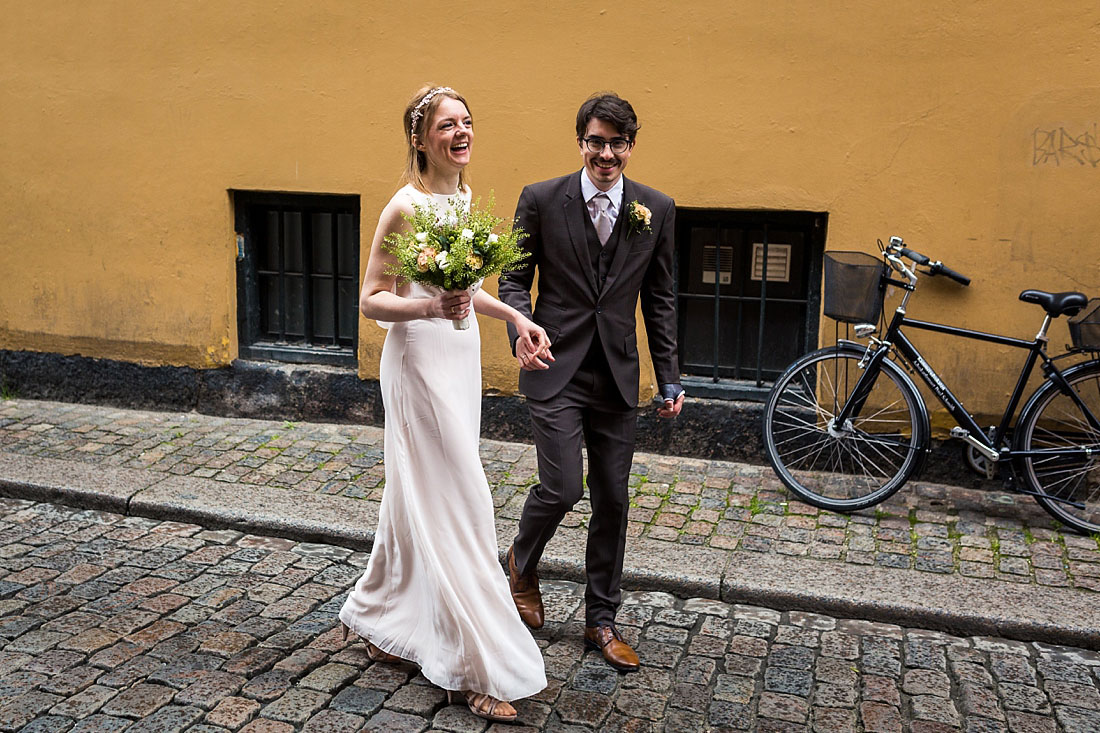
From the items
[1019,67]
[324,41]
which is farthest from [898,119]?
[324,41]

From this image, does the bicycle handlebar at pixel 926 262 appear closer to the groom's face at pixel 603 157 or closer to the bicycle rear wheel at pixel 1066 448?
the bicycle rear wheel at pixel 1066 448

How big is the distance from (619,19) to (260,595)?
3.90 metres

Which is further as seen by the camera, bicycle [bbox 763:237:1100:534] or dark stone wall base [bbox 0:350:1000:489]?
dark stone wall base [bbox 0:350:1000:489]

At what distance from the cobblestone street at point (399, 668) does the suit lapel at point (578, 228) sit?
57.8 inches

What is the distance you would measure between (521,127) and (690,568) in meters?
3.13

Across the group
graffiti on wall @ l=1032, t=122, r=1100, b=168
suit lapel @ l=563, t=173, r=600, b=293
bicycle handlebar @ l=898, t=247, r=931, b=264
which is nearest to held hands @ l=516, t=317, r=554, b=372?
suit lapel @ l=563, t=173, r=600, b=293

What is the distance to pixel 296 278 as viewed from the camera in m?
7.86

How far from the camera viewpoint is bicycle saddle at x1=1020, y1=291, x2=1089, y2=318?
18.7ft

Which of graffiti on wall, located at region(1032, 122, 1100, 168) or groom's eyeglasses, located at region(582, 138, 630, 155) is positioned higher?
graffiti on wall, located at region(1032, 122, 1100, 168)

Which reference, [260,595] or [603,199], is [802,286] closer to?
[603,199]

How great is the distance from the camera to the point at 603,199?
4266mm

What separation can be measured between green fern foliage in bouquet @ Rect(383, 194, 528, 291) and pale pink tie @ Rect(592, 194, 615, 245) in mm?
606

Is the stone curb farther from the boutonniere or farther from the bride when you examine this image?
the boutonniere

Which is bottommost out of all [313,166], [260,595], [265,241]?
[260,595]
